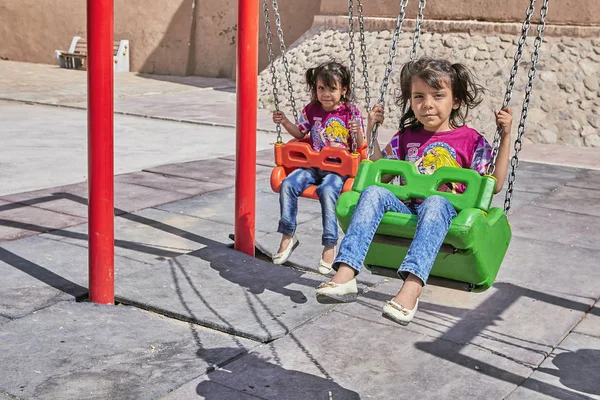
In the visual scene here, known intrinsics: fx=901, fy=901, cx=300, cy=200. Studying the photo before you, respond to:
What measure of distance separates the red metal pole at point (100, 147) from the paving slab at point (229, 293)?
18 cm

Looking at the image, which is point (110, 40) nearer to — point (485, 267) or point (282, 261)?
point (282, 261)

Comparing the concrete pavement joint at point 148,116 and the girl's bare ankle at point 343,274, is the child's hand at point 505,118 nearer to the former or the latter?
the girl's bare ankle at point 343,274

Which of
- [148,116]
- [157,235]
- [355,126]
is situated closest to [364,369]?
[355,126]

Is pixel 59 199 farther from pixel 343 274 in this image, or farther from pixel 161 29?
pixel 161 29

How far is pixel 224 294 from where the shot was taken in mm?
5129

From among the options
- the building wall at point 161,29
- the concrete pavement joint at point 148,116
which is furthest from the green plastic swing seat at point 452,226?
the building wall at point 161,29

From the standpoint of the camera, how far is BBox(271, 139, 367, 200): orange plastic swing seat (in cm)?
519

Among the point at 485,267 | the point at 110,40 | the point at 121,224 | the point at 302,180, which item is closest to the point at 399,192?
the point at 485,267

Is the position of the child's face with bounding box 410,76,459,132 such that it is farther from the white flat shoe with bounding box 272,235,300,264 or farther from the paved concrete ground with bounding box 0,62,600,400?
the white flat shoe with bounding box 272,235,300,264

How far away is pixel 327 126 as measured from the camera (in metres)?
5.56

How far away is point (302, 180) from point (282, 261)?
54 cm

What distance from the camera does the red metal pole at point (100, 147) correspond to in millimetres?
4836

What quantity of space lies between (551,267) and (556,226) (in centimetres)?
121

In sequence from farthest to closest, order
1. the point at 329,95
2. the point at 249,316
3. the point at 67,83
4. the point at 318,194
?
1. the point at 67,83
2. the point at 329,95
3. the point at 318,194
4. the point at 249,316
